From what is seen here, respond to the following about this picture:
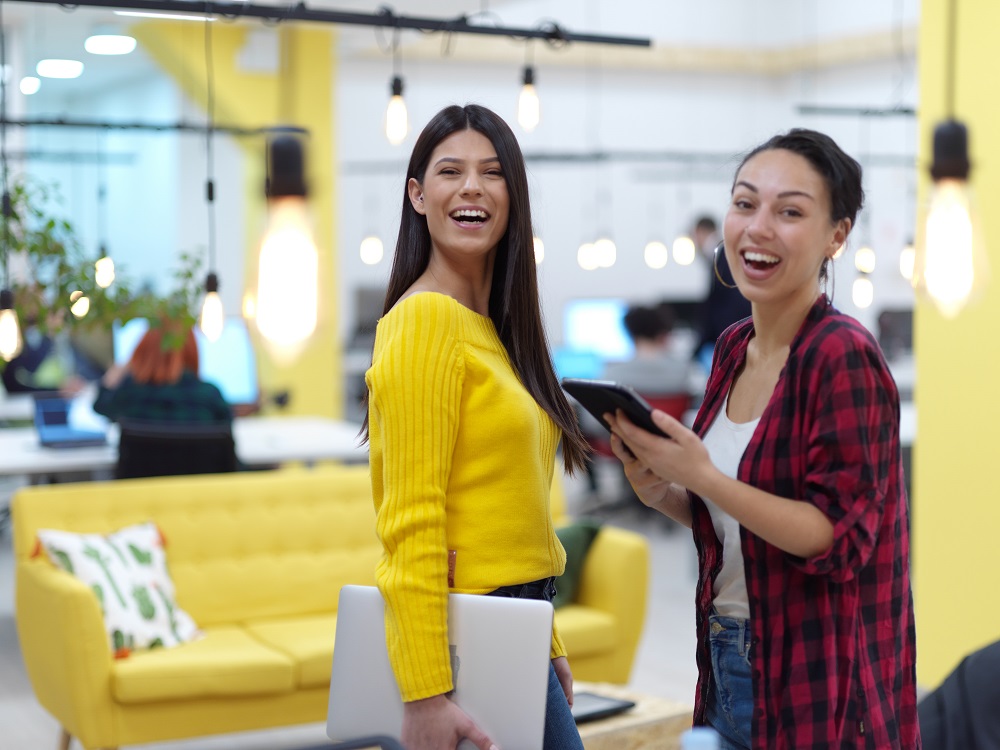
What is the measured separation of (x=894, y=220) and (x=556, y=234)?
2969mm

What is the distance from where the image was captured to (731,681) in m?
1.68

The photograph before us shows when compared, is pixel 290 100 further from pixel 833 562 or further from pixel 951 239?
pixel 833 562

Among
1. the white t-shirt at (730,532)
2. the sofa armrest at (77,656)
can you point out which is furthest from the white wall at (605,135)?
the white t-shirt at (730,532)

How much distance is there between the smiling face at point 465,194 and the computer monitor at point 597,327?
7.77 metres

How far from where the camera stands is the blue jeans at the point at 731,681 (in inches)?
65.0

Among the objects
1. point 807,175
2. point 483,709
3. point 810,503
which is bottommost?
point 483,709

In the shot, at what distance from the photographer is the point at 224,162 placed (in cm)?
882

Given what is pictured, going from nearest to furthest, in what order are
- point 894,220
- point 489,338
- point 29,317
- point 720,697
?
point 720,697, point 489,338, point 29,317, point 894,220

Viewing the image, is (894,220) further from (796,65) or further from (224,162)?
(224,162)

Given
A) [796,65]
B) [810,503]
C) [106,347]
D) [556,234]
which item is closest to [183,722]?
[810,503]

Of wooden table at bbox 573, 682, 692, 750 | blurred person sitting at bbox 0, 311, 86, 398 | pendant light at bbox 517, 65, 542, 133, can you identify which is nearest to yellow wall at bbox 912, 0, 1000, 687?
pendant light at bbox 517, 65, 542, 133

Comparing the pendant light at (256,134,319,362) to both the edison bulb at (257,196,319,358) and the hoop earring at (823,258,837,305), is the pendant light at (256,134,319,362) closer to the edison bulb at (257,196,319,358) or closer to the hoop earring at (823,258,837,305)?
the edison bulb at (257,196,319,358)

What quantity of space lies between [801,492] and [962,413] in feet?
9.60

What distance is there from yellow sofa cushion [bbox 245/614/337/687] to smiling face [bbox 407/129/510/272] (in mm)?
2106
